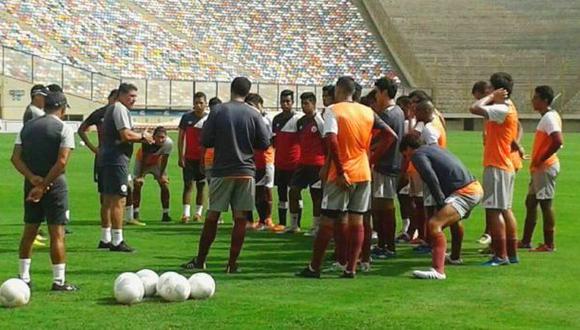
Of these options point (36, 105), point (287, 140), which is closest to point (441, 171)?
point (287, 140)

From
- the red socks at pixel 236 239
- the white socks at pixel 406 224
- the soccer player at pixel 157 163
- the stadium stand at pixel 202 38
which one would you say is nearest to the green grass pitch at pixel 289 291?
the red socks at pixel 236 239

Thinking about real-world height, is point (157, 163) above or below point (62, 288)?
above

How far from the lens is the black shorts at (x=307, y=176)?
1673 centimetres

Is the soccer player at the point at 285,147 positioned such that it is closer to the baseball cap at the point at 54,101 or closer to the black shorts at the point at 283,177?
the black shorts at the point at 283,177

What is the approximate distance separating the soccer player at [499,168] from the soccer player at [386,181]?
0.97m

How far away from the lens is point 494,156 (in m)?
13.8

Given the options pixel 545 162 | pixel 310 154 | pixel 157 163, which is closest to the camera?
pixel 545 162

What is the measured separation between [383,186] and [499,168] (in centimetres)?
145

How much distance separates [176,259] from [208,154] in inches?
175

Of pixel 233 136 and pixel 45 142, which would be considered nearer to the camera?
pixel 45 142

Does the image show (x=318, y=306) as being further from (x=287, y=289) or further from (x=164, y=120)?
(x=164, y=120)

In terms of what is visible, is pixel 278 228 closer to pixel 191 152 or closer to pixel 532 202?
pixel 191 152

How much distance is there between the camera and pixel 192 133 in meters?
18.9

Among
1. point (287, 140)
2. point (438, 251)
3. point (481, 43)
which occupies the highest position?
point (481, 43)
